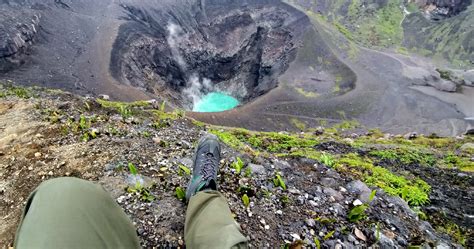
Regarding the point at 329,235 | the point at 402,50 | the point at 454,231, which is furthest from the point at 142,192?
the point at 402,50

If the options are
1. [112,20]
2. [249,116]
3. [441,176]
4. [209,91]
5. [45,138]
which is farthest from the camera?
[209,91]

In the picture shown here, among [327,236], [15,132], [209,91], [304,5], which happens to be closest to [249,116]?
[209,91]

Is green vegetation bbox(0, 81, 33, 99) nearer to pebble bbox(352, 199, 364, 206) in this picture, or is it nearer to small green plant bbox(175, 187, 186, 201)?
small green plant bbox(175, 187, 186, 201)

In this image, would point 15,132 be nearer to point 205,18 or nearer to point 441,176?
point 441,176

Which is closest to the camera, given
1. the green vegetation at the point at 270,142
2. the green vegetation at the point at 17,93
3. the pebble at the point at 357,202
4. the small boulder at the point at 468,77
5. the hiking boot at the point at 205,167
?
the hiking boot at the point at 205,167

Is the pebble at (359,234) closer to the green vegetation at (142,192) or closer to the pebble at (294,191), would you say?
the pebble at (294,191)

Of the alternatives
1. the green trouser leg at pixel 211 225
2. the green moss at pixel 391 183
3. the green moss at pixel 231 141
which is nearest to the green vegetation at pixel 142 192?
the green trouser leg at pixel 211 225

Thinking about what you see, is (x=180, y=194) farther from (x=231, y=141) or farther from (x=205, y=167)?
(x=231, y=141)
